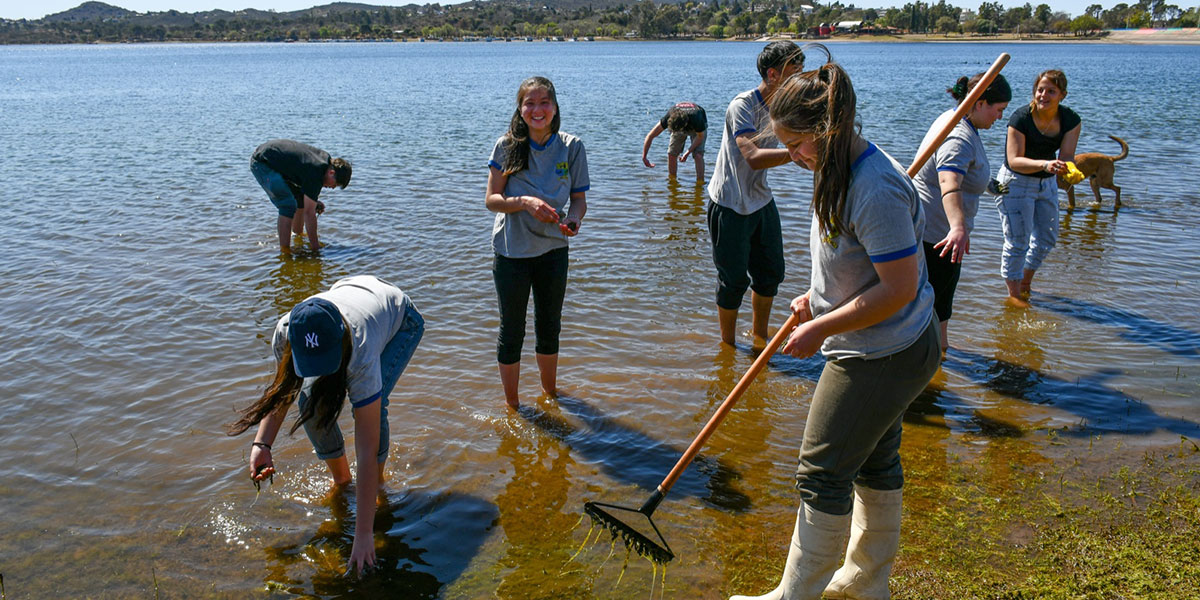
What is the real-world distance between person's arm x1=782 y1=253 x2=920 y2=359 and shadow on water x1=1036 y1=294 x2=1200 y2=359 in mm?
4791

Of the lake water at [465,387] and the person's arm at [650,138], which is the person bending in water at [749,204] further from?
the person's arm at [650,138]

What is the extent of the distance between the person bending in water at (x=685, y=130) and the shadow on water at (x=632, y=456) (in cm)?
776

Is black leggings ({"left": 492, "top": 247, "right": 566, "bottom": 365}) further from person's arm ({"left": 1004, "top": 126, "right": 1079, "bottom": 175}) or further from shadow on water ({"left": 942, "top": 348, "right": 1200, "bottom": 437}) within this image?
person's arm ({"left": 1004, "top": 126, "right": 1079, "bottom": 175})

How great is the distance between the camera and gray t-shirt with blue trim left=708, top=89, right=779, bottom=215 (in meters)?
4.97

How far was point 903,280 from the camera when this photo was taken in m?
2.45

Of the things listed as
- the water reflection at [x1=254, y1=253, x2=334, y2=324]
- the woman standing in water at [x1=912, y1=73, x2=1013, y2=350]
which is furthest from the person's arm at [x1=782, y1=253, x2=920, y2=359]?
the water reflection at [x1=254, y1=253, x2=334, y2=324]

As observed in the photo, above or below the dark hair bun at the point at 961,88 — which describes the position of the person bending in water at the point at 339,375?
below

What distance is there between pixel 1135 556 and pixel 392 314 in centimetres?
344

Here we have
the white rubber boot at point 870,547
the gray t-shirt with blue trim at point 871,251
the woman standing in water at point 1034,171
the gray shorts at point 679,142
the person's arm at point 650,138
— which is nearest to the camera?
the gray t-shirt with blue trim at point 871,251

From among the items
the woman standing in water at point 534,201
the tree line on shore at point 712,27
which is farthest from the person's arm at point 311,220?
the tree line on shore at point 712,27

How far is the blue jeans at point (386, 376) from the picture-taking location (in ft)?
12.4

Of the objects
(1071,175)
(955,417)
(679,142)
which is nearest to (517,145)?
(955,417)

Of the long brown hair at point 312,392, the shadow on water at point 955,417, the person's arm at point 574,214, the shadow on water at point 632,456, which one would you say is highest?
the person's arm at point 574,214

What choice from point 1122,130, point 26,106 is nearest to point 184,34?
point 26,106
